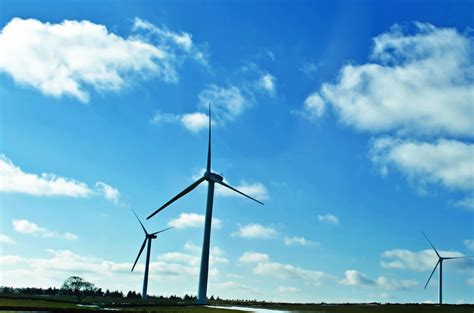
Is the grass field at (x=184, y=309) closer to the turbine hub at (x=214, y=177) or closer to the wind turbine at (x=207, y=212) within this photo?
the wind turbine at (x=207, y=212)

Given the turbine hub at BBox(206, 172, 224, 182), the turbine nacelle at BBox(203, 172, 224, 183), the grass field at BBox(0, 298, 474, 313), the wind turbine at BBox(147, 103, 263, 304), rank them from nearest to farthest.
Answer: the grass field at BBox(0, 298, 474, 313) < the wind turbine at BBox(147, 103, 263, 304) < the turbine nacelle at BBox(203, 172, 224, 183) < the turbine hub at BBox(206, 172, 224, 182)

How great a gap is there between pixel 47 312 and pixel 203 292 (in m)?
51.2

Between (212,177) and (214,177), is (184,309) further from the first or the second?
(214,177)

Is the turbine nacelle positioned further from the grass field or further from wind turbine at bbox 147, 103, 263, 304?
the grass field

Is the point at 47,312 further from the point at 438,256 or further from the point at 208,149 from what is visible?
the point at 438,256

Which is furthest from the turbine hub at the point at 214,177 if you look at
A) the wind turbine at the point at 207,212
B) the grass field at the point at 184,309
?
the grass field at the point at 184,309

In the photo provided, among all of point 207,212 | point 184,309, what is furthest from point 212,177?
point 184,309

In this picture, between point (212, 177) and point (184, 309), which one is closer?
point (184, 309)

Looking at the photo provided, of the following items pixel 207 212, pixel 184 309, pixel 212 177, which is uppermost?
pixel 212 177

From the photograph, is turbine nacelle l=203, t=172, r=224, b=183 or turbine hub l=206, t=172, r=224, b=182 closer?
turbine nacelle l=203, t=172, r=224, b=183

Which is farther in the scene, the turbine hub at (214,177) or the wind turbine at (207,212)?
the turbine hub at (214,177)

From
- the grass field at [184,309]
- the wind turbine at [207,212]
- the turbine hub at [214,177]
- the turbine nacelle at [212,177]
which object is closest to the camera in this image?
the grass field at [184,309]

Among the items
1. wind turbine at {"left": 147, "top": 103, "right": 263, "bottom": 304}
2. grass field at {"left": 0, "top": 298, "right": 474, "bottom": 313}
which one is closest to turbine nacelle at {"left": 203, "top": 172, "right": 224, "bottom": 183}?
wind turbine at {"left": 147, "top": 103, "right": 263, "bottom": 304}

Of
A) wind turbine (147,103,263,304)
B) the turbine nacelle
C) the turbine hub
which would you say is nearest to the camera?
wind turbine (147,103,263,304)
